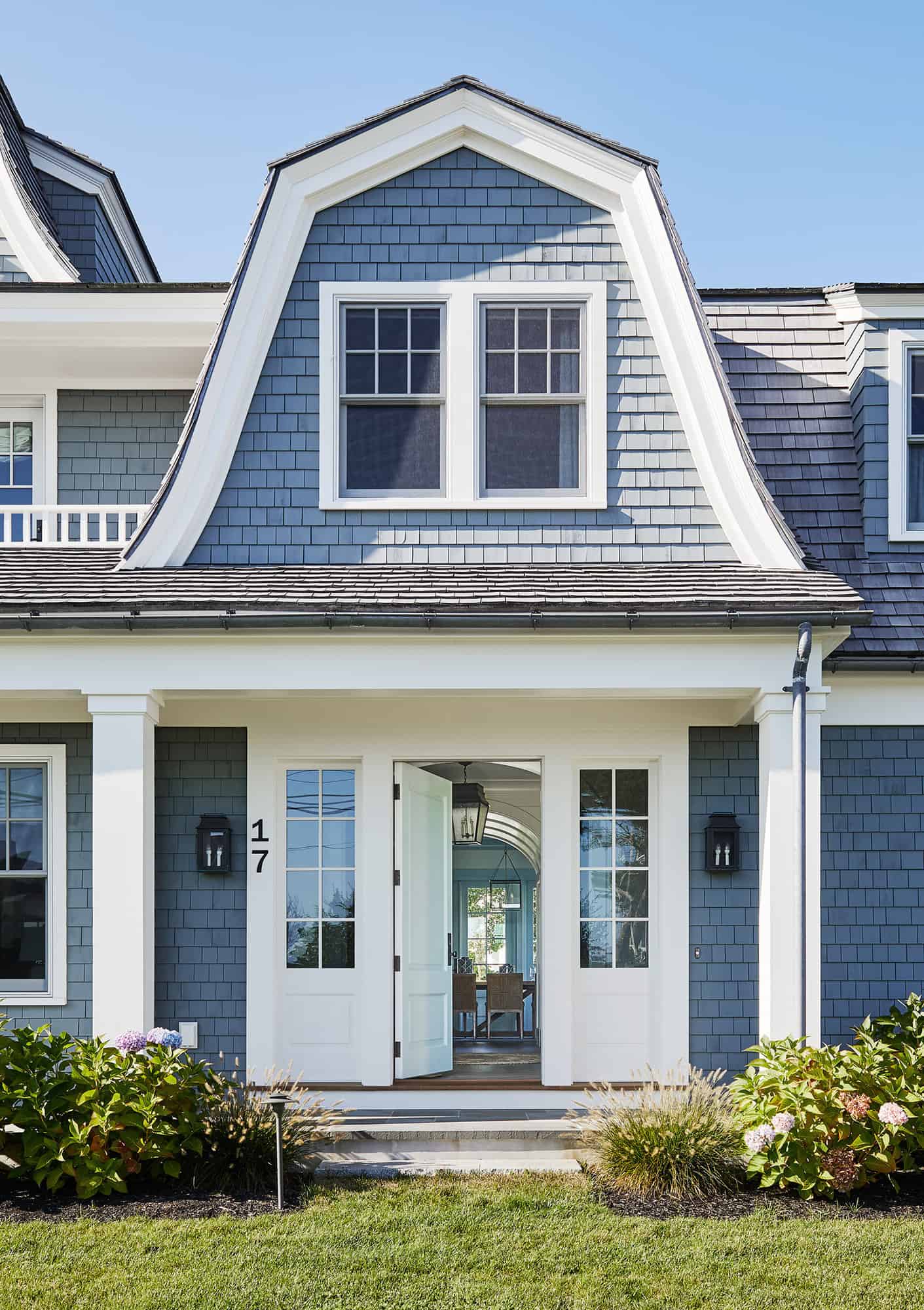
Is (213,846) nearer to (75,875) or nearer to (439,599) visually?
(75,875)

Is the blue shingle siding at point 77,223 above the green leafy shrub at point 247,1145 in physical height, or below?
above

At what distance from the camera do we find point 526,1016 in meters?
16.4

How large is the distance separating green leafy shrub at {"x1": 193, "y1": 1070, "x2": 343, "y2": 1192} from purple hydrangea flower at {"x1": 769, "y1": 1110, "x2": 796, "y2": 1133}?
227 centimetres

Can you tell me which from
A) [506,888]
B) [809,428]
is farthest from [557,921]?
[506,888]

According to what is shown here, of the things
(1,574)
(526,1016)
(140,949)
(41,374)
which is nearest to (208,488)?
(1,574)

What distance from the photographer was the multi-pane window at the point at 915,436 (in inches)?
328

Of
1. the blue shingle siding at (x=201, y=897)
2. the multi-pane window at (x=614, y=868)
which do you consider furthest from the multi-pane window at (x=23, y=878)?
the multi-pane window at (x=614, y=868)

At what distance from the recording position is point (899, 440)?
827 centimetres

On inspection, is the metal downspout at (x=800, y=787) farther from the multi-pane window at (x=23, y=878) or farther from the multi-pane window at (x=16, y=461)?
the multi-pane window at (x=16, y=461)

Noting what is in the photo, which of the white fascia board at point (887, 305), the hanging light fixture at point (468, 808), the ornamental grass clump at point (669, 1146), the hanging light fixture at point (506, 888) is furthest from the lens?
the hanging light fixture at point (506, 888)

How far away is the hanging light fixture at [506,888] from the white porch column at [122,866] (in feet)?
44.3

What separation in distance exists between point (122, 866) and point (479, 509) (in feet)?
10.2

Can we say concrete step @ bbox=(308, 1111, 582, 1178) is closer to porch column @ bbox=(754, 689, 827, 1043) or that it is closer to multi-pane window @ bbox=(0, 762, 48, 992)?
porch column @ bbox=(754, 689, 827, 1043)

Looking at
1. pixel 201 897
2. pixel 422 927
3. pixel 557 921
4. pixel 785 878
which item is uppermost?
pixel 785 878
